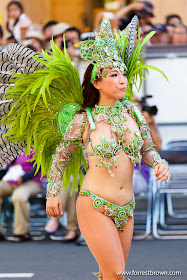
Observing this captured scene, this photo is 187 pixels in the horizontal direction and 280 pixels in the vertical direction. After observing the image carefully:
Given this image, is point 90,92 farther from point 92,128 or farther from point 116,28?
point 116,28

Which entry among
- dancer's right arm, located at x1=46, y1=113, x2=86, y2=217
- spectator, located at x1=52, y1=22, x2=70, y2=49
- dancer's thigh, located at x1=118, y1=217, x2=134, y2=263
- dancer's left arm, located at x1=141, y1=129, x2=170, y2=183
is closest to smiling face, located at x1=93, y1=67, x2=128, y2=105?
dancer's right arm, located at x1=46, y1=113, x2=86, y2=217

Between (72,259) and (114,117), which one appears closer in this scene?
(114,117)

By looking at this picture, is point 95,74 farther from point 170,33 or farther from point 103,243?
point 170,33

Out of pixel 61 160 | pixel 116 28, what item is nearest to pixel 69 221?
pixel 116 28

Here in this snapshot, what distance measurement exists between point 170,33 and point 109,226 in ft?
16.5

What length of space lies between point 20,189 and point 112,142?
11.3 feet

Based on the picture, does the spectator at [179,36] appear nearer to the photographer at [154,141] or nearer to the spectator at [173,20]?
the spectator at [173,20]

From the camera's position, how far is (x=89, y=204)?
341 centimetres

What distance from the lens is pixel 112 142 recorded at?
3436 millimetres

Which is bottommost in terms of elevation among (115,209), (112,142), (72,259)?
(72,259)

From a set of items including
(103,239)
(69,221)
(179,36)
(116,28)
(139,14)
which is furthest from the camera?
(139,14)

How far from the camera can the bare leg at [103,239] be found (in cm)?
331

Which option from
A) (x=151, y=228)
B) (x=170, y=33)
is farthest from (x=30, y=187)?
(x=170, y=33)

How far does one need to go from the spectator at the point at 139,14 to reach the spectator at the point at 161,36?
124 mm
